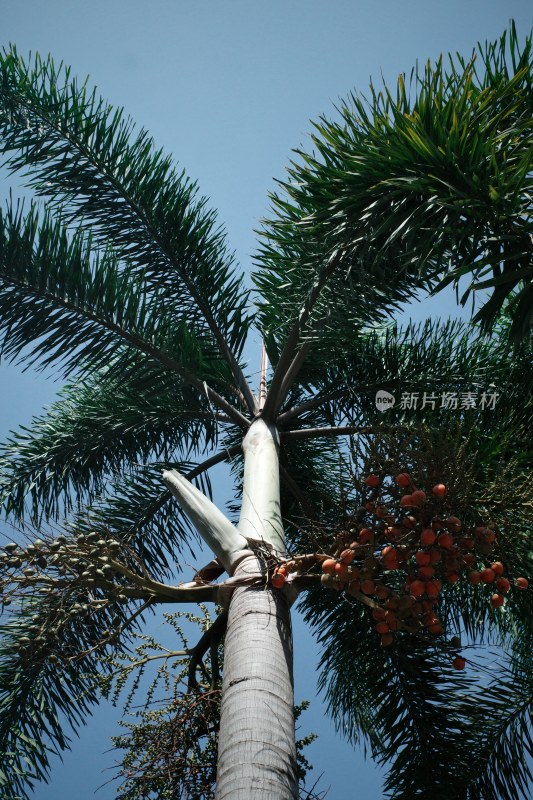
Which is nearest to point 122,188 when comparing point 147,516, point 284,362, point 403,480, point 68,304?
point 68,304

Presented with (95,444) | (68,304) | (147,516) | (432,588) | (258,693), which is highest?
(68,304)

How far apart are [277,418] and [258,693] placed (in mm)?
2382

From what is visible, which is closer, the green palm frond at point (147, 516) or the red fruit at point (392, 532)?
the red fruit at point (392, 532)

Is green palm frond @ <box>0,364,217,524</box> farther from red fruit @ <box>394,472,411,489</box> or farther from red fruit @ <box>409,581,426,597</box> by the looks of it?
red fruit @ <box>409,581,426,597</box>

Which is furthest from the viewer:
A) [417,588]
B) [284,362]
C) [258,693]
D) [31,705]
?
[284,362]

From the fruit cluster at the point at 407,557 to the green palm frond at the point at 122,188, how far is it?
2.18m

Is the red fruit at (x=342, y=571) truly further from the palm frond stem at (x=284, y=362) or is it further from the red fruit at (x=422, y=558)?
the palm frond stem at (x=284, y=362)

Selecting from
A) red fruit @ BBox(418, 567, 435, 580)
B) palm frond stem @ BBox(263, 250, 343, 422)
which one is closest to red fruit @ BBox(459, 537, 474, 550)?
red fruit @ BBox(418, 567, 435, 580)

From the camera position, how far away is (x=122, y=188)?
526 cm

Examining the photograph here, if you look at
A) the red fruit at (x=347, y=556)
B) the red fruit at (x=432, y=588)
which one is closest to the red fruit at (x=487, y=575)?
the red fruit at (x=432, y=588)

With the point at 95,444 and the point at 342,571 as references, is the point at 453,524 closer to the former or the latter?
the point at 342,571

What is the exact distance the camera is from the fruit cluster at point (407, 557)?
2967mm

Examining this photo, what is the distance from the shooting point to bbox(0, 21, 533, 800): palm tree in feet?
10.3

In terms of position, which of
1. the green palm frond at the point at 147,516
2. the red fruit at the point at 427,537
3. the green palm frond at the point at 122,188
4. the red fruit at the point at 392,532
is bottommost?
the red fruit at the point at 427,537
